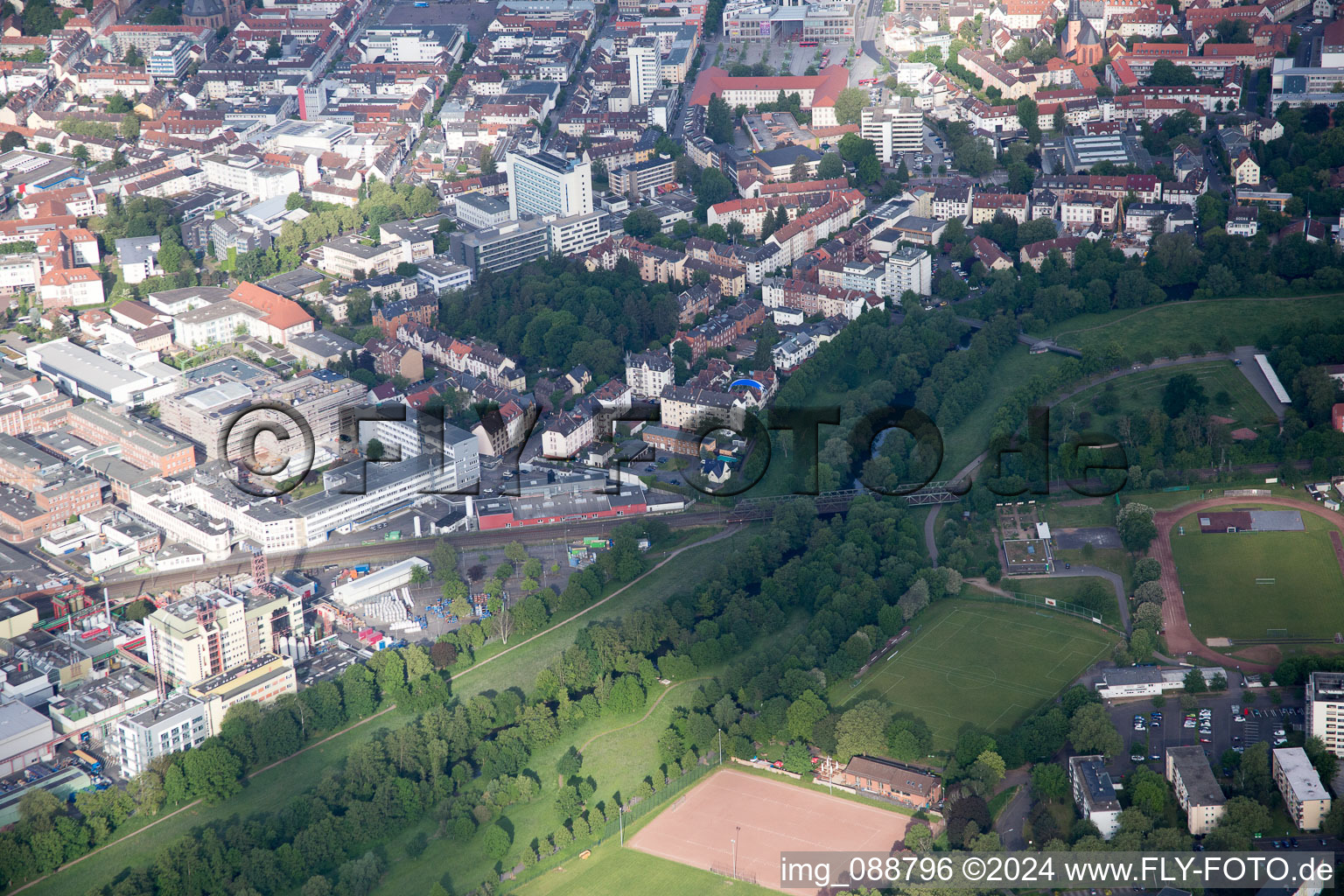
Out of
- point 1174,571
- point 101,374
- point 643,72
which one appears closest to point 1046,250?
point 1174,571

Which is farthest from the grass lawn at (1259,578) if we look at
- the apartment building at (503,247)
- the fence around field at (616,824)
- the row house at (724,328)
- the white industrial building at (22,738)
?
the white industrial building at (22,738)

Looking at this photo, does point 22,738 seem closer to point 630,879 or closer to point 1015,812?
point 630,879

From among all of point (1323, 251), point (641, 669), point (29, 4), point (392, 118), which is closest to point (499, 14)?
point (392, 118)

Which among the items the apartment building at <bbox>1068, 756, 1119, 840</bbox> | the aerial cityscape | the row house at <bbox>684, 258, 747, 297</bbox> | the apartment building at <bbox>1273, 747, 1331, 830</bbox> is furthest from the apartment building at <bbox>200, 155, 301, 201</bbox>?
the apartment building at <bbox>1273, 747, 1331, 830</bbox>

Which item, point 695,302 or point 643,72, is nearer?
point 695,302

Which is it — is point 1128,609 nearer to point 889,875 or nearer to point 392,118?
point 889,875

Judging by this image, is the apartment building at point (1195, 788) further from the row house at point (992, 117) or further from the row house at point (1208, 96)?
the row house at point (1208, 96)

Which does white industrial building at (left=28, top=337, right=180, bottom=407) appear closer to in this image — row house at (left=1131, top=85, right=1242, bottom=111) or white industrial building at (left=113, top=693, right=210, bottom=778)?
white industrial building at (left=113, top=693, right=210, bottom=778)
